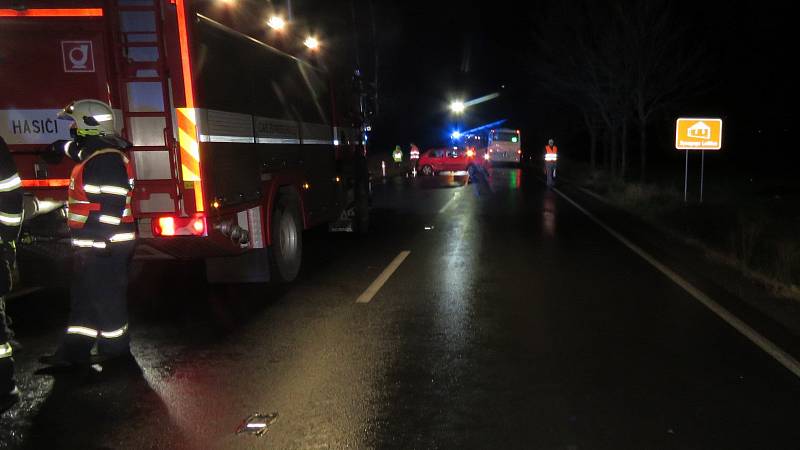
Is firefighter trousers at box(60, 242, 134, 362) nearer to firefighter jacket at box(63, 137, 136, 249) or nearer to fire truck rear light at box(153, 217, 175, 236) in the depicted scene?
firefighter jacket at box(63, 137, 136, 249)

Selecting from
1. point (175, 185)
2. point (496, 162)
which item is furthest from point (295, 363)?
point (496, 162)

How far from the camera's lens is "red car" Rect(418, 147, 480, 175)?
3638cm

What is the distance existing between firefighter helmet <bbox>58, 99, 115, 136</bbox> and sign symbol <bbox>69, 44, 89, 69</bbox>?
1.21m

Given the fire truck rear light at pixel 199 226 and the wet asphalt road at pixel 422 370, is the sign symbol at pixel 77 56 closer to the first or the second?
the fire truck rear light at pixel 199 226

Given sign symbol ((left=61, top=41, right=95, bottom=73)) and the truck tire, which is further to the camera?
the truck tire

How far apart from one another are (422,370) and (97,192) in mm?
2822

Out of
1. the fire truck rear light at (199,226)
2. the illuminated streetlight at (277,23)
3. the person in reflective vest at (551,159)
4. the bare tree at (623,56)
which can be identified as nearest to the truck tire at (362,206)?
the illuminated streetlight at (277,23)

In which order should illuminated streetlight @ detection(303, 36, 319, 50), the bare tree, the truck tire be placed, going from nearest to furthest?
illuminated streetlight @ detection(303, 36, 319, 50), the truck tire, the bare tree

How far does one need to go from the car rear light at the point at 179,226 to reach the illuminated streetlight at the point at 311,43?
444 centimetres

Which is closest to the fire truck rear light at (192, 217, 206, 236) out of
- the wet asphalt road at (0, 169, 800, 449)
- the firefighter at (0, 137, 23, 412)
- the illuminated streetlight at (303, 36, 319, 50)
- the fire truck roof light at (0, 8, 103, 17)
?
the wet asphalt road at (0, 169, 800, 449)

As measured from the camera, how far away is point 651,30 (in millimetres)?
21750

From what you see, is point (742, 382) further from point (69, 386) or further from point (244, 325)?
point (69, 386)

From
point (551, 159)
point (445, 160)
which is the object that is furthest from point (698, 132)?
point (445, 160)

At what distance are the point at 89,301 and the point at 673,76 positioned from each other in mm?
21193
